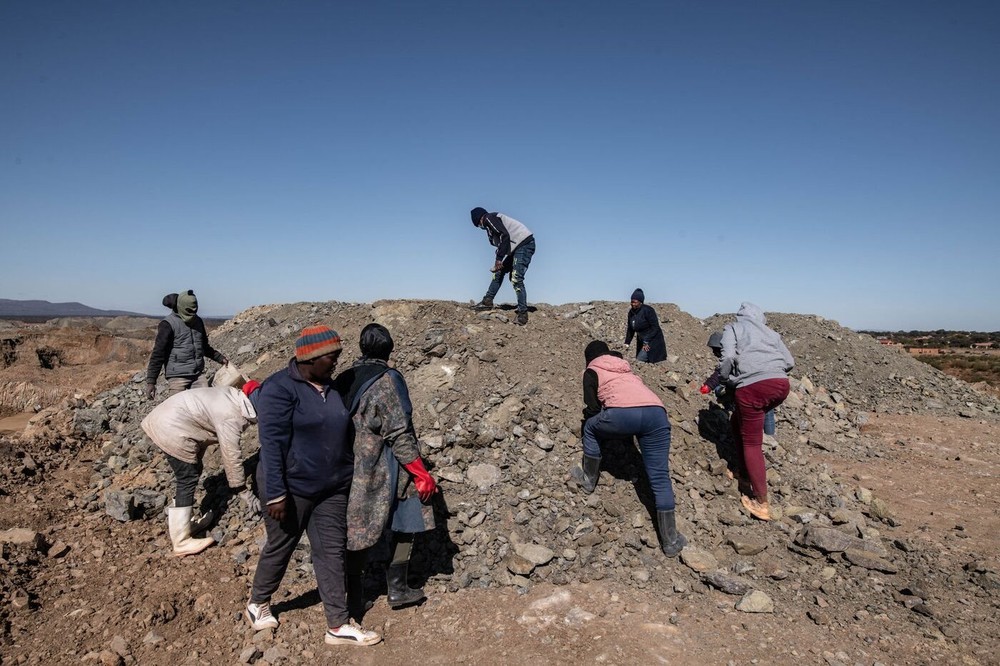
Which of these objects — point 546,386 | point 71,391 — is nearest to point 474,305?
point 546,386

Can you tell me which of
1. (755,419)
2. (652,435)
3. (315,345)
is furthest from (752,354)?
(315,345)

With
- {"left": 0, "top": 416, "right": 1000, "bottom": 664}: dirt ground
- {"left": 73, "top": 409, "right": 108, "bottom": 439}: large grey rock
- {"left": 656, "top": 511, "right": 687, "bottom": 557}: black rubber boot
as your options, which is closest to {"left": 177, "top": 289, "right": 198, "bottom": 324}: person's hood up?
{"left": 0, "top": 416, "right": 1000, "bottom": 664}: dirt ground

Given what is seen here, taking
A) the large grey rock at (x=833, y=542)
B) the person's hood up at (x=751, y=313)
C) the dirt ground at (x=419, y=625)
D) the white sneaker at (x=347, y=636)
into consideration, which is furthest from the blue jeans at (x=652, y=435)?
the white sneaker at (x=347, y=636)

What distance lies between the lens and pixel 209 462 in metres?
5.96

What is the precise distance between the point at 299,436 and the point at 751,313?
449 centimetres

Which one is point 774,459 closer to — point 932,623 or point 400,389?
point 932,623

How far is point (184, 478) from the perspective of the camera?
4707mm

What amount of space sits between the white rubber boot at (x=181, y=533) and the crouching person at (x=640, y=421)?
397 centimetres

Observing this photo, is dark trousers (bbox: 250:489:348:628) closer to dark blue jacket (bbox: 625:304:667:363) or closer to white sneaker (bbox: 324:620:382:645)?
white sneaker (bbox: 324:620:382:645)

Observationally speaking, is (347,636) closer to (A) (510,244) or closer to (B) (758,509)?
(B) (758,509)

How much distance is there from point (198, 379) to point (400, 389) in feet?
12.3

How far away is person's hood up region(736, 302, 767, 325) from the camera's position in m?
5.15

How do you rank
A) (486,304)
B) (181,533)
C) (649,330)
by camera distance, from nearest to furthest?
(181,533) < (486,304) < (649,330)

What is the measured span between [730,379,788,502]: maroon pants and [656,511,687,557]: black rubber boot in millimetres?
1146
